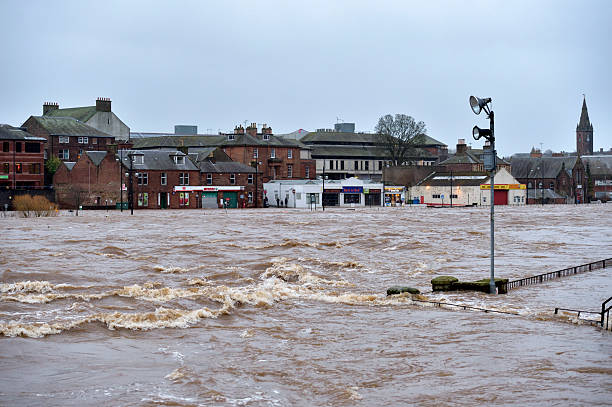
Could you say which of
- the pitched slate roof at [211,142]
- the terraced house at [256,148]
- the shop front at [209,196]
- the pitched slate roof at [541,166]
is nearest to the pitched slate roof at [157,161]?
the shop front at [209,196]

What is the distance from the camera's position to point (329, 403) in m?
11.0

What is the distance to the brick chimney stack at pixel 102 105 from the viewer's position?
107m

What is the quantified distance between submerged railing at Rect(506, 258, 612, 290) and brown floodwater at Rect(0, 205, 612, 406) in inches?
24.8

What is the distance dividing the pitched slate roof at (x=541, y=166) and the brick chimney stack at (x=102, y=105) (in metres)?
72.5

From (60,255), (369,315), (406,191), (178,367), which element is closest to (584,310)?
(369,315)

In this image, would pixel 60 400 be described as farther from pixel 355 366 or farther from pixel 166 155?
pixel 166 155

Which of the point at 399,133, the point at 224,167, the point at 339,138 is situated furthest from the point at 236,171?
the point at 339,138

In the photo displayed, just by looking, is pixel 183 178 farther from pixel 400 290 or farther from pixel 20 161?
pixel 400 290

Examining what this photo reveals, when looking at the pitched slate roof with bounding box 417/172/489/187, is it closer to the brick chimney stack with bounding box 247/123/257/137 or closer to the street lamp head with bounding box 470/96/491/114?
the brick chimney stack with bounding box 247/123/257/137

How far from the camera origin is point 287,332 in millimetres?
15891

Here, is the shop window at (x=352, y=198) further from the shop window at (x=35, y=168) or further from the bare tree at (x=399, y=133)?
the shop window at (x=35, y=168)

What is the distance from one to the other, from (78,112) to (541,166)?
8045 centimetres

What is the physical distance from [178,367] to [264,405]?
2638 millimetres

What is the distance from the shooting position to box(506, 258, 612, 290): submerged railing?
2151cm
